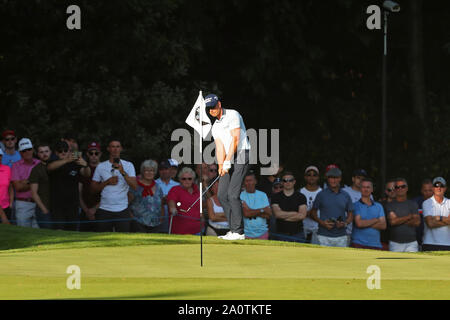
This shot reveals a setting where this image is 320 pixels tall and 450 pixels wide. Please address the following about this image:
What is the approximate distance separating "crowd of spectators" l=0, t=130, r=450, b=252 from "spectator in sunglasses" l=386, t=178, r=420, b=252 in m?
0.02

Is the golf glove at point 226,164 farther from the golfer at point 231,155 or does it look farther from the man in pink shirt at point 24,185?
the man in pink shirt at point 24,185

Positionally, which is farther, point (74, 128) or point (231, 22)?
point (231, 22)

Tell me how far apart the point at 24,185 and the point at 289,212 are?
15.2ft

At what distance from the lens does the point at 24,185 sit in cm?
1770

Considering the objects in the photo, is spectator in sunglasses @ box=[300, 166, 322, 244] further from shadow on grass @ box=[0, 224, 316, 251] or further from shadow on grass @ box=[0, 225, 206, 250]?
shadow on grass @ box=[0, 225, 206, 250]

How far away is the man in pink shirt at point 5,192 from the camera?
17281mm

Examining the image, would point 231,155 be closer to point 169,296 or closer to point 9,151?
point 169,296

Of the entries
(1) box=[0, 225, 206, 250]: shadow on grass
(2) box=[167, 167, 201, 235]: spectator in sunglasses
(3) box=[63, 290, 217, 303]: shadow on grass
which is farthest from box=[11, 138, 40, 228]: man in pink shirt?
(3) box=[63, 290, 217, 303]: shadow on grass

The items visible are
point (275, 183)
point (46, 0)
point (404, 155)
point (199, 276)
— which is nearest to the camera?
point (199, 276)

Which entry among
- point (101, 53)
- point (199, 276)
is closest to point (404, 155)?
point (101, 53)

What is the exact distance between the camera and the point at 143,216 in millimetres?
17922

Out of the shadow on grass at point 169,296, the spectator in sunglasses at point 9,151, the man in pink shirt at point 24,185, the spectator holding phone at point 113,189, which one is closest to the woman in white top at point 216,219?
the spectator holding phone at point 113,189

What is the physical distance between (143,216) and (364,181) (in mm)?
3922
